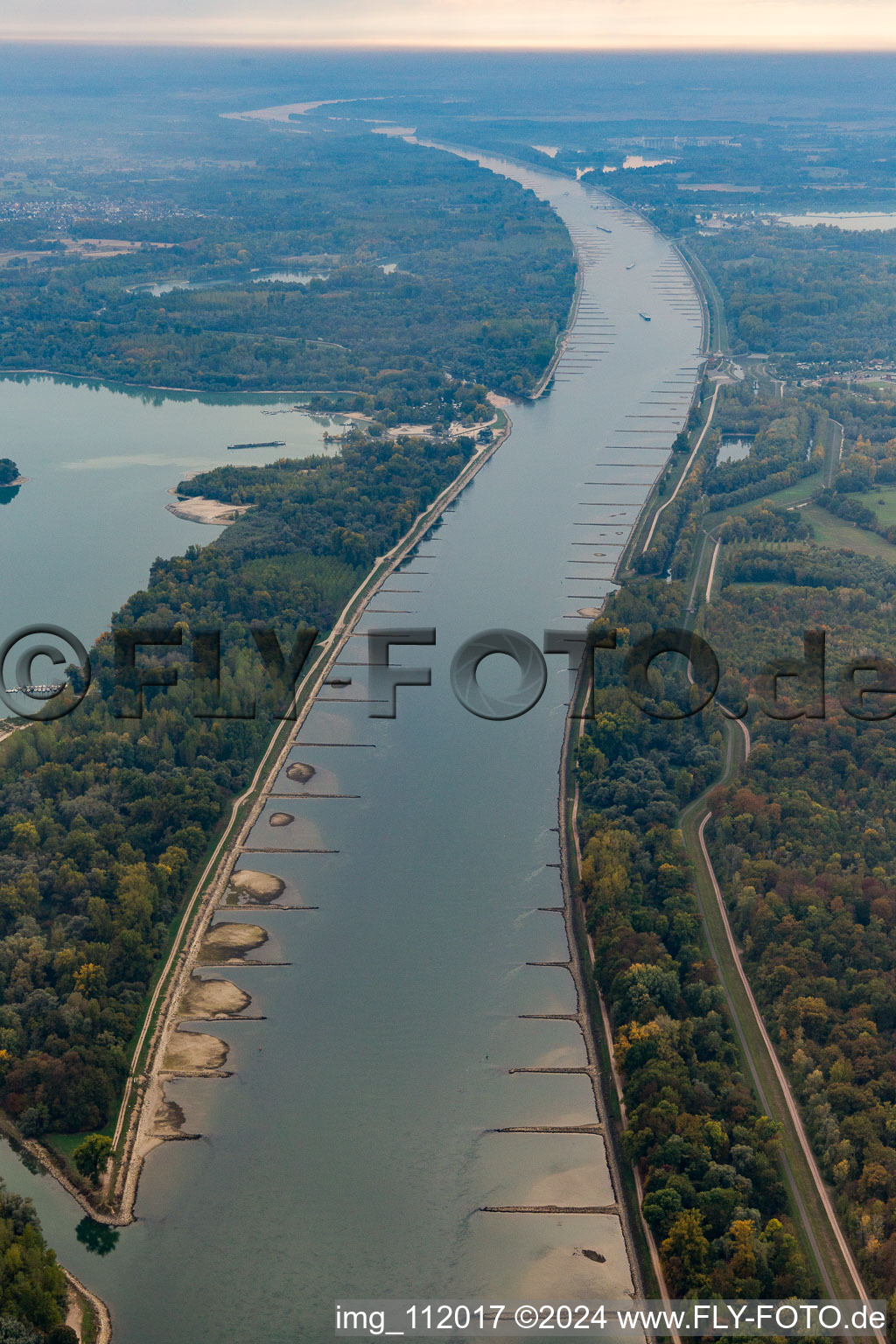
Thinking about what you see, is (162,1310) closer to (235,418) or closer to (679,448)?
(679,448)

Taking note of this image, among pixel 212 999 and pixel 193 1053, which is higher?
pixel 212 999

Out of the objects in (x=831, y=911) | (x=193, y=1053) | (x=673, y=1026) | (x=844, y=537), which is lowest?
(x=193, y=1053)

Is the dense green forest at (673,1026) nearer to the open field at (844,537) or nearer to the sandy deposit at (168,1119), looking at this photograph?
the sandy deposit at (168,1119)

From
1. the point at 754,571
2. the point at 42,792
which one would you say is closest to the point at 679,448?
the point at 754,571

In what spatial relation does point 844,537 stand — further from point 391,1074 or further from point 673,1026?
point 391,1074

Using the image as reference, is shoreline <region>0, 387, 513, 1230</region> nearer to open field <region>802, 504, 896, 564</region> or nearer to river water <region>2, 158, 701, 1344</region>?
river water <region>2, 158, 701, 1344</region>

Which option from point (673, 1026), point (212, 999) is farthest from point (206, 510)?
point (673, 1026)
